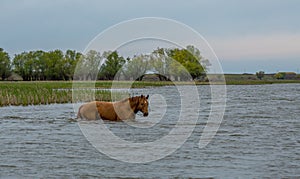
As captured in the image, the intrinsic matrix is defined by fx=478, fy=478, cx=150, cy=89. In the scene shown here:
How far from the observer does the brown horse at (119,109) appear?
19500 millimetres

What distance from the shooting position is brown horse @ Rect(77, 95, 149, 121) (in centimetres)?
1950

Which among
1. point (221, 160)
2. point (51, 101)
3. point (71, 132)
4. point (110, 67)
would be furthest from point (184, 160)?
point (110, 67)

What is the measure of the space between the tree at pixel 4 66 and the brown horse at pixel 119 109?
120 m

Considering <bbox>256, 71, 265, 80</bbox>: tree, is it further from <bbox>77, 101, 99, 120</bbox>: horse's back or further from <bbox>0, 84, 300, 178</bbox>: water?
<bbox>0, 84, 300, 178</bbox>: water

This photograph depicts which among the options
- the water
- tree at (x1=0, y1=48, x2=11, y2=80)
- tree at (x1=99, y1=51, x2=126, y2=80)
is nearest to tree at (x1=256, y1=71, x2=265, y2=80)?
tree at (x1=99, y1=51, x2=126, y2=80)

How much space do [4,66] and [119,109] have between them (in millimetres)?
122882

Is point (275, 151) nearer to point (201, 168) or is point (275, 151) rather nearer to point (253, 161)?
point (253, 161)

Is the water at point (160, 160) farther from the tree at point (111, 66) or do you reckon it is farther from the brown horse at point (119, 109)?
the tree at point (111, 66)

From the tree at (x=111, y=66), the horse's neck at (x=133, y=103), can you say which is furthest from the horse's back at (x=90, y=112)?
the tree at (x=111, y=66)

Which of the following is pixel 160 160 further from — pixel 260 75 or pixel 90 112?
pixel 260 75

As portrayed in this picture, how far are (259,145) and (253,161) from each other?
8.90 feet

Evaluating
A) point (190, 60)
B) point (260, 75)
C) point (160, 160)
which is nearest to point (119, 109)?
point (160, 160)

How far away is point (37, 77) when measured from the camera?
468 feet

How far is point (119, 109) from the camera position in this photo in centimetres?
1967
